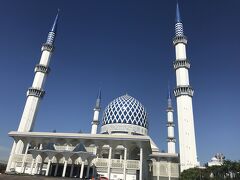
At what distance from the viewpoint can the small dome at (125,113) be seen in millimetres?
36031

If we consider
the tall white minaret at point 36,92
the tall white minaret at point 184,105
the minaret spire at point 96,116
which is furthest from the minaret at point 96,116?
the tall white minaret at point 184,105

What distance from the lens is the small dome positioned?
118 ft

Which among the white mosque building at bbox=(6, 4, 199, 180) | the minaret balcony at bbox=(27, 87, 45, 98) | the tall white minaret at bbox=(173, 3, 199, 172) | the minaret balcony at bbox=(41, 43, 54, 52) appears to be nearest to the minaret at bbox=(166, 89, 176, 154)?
the white mosque building at bbox=(6, 4, 199, 180)

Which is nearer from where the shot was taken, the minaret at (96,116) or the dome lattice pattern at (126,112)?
the dome lattice pattern at (126,112)

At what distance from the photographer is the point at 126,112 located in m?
37.3

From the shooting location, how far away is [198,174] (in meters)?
22.7

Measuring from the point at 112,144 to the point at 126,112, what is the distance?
12966mm

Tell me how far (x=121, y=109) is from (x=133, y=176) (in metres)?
15.9

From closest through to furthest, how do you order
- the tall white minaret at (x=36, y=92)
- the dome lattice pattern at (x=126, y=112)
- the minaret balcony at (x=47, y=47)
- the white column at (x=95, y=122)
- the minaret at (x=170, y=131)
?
1. the tall white minaret at (x=36, y=92)
2. the dome lattice pattern at (x=126, y=112)
3. the minaret balcony at (x=47, y=47)
4. the minaret at (x=170, y=131)
5. the white column at (x=95, y=122)

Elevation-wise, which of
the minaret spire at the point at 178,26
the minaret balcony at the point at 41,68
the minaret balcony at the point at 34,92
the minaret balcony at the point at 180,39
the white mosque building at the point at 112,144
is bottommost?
the white mosque building at the point at 112,144

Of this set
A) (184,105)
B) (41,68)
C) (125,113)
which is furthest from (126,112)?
(41,68)

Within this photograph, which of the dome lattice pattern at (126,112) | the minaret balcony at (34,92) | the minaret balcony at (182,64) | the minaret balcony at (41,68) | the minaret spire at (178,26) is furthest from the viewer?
the dome lattice pattern at (126,112)

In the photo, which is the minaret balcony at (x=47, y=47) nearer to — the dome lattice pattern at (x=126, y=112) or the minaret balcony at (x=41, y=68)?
the minaret balcony at (x=41, y=68)

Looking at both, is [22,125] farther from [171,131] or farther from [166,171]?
[171,131]
